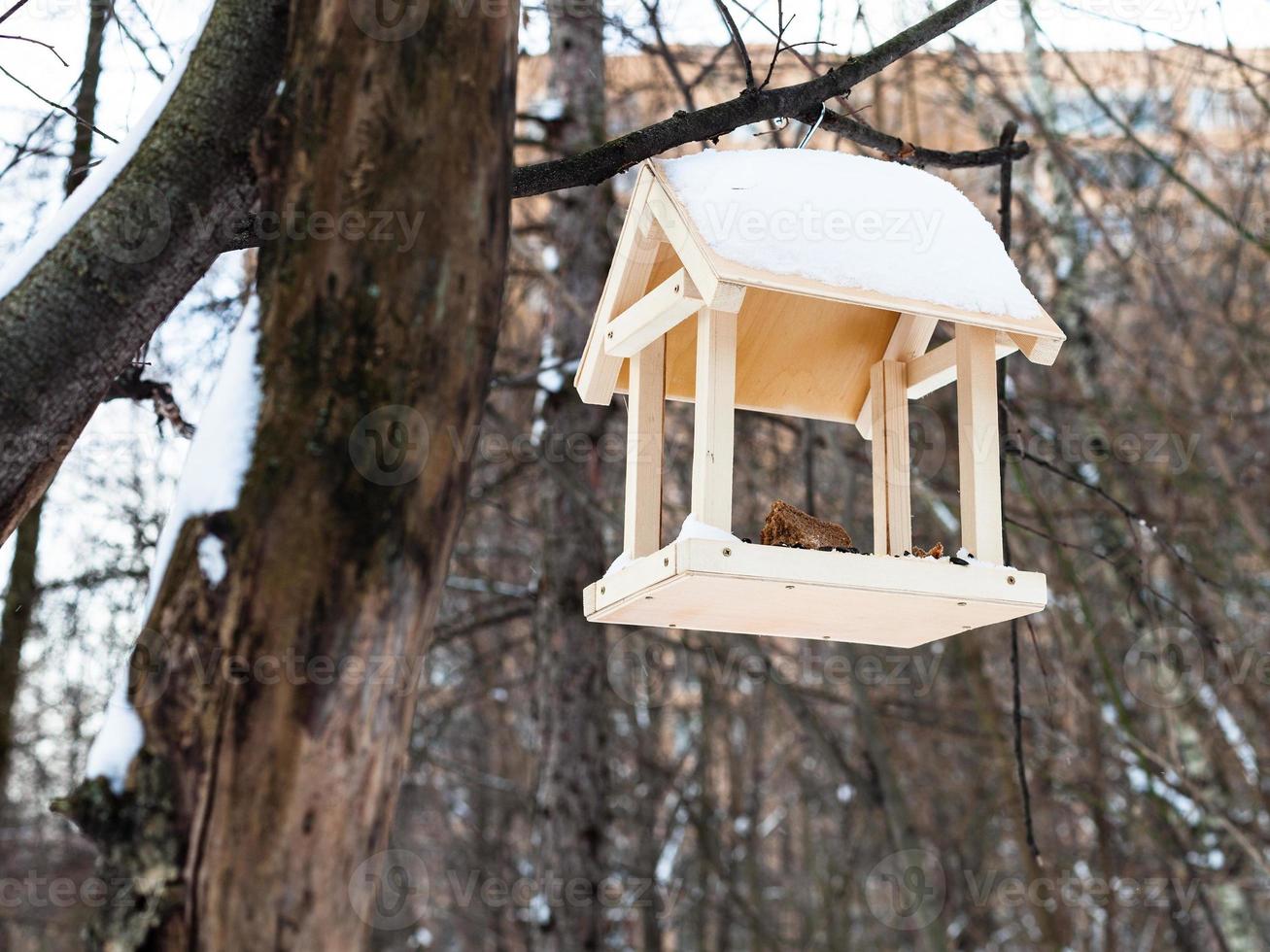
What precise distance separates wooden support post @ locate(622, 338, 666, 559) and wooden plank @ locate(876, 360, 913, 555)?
1.74 feet

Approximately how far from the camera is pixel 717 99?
22.5 ft

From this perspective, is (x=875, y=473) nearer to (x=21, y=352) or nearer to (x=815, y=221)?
(x=815, y=221)

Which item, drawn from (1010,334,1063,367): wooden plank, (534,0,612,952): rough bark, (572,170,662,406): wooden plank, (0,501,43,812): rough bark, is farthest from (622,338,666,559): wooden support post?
(0,501,43,812): rough bark

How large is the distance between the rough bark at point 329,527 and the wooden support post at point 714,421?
0.82 meters

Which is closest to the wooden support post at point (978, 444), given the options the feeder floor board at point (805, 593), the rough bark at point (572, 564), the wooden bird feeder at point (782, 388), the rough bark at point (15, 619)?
the wooden bird feeder at point (782, 388)

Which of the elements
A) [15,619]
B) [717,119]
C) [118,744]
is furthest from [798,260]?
[15,619]

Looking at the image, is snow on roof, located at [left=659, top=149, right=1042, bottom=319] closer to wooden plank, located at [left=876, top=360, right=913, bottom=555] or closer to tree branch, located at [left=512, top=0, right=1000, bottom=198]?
tree branch, located at [left=512, top=0, right=1000, bottom=198]

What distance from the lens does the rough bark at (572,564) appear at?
5.14 meters

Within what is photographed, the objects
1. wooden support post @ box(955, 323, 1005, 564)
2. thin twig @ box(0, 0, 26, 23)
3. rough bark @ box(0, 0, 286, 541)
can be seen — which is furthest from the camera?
wooden support post @ box(955, 323, 1005, 564)

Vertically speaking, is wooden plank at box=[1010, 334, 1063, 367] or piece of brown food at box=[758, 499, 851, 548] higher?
wooden plank at box=[1010, 334, 1063, 367]

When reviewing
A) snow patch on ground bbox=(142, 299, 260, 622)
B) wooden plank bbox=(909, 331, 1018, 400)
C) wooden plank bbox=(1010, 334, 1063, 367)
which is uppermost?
wooden plank bbox=(909, 331, 1018, 400)

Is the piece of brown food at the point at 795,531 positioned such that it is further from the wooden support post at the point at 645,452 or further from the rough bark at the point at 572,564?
the rough bark at the point at 572,564

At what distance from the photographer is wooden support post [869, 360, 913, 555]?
2.74 m

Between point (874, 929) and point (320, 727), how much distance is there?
10.6 meters
